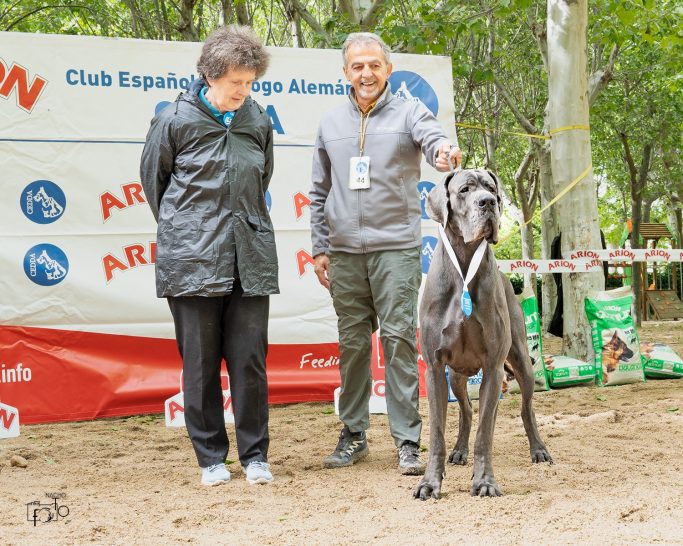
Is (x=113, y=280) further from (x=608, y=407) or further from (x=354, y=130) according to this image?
(x=608, y=407)

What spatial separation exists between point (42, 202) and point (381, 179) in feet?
9.13

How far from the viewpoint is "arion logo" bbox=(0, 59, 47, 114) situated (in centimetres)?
578

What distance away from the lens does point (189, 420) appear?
13.8ft

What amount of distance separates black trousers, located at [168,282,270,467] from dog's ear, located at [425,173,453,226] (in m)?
1.06

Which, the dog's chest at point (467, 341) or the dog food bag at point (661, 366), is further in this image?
the dog food bag at point (661, 366)

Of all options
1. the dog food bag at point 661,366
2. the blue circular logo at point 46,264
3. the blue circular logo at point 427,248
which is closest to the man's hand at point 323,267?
the blue circular logo at point 427,248

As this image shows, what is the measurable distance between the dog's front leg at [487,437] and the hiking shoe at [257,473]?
107cm

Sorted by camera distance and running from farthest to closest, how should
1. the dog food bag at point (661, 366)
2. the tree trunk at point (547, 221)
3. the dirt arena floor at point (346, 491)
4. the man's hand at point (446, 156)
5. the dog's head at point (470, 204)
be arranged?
the tree trunk at point (547, 221) → the dog food bag at point (661, 366) → the man's hand at point (446, 156) → the dog's head at point (470, 204) → the dirt arena floor at point (346, 491)

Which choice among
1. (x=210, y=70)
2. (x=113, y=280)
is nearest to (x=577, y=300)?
(x=113, y=280)

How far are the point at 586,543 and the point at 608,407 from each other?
3.36 m

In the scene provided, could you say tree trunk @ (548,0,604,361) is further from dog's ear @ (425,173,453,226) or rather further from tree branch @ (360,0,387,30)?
dog's ear @ (425,173,453,226)

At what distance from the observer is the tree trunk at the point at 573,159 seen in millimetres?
7816

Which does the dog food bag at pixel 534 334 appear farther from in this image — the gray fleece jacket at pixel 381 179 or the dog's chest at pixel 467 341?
the dog's chest at pixel 467 341

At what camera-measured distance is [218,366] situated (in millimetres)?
4258
